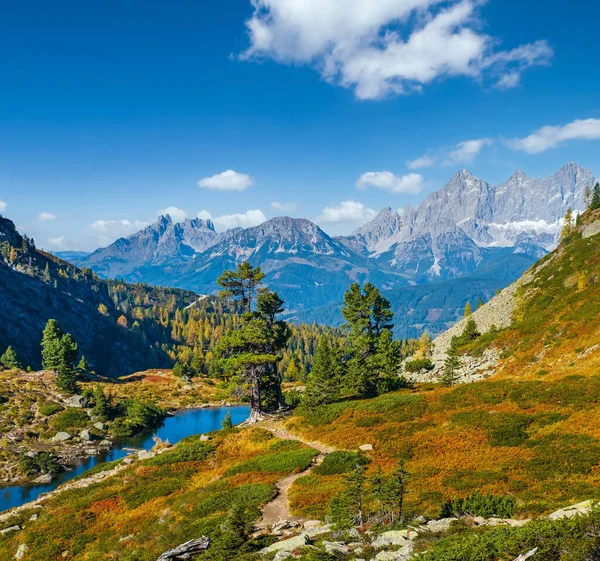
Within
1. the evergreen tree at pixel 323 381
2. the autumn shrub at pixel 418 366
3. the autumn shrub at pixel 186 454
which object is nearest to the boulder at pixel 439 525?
the autumn shrub at pixel 186 454

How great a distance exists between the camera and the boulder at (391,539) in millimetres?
16062

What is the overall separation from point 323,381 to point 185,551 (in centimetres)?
3668

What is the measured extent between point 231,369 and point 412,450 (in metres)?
26.3

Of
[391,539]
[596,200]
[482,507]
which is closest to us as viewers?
[391,539]

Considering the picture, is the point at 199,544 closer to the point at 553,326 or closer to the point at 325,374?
the point at 325,374

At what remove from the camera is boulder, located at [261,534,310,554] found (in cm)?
1768

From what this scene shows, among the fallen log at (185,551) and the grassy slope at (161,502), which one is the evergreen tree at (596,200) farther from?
the fallen log at (185,551)

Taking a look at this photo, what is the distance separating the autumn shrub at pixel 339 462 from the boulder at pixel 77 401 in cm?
7723

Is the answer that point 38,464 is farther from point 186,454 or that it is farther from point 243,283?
point 243,283

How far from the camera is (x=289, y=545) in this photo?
17.9m

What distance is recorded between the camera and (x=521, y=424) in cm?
3123

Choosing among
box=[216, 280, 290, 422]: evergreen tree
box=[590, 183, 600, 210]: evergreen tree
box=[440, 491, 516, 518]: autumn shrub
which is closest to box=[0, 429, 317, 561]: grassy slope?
box=[216, 280, 290, 422]: evergreen tree

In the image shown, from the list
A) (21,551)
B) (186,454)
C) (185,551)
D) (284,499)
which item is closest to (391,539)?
(185,551)

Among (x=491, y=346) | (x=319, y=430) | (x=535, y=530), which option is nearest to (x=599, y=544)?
(x=535, y=530)
